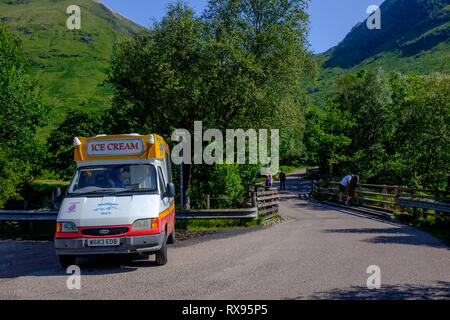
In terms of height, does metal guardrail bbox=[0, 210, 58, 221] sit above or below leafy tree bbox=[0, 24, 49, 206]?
below

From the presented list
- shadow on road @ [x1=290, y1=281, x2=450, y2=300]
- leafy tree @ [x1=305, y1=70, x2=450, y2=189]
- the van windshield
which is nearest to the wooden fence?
the van windshield

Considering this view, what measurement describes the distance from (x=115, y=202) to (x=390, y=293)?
5.18 m

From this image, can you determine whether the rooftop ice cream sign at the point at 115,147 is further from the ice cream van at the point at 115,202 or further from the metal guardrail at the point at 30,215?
the metal guardrail at the point at 30,215

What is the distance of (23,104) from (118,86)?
9.22 metres

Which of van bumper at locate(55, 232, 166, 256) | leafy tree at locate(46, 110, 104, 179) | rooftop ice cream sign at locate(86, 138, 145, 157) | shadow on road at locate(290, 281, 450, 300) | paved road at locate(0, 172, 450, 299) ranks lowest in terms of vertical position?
paved road at locate(0, 172, 450, 299)

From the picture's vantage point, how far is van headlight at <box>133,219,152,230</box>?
7332 millimetres

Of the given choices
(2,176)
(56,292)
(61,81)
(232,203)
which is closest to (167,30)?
(232,203)

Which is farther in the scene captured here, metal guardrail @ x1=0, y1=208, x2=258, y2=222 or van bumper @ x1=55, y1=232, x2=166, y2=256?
metal guardrail @ x1=0, y1=208, x2=258, y2=222

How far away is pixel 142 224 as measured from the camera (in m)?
7.39

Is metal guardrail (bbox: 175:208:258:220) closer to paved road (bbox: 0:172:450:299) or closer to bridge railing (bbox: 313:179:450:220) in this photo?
paved road (bbox: 0:172:450:299)

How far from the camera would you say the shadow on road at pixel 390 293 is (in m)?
5.31

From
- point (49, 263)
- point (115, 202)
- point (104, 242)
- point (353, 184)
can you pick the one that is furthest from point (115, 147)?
point (353, 184)
